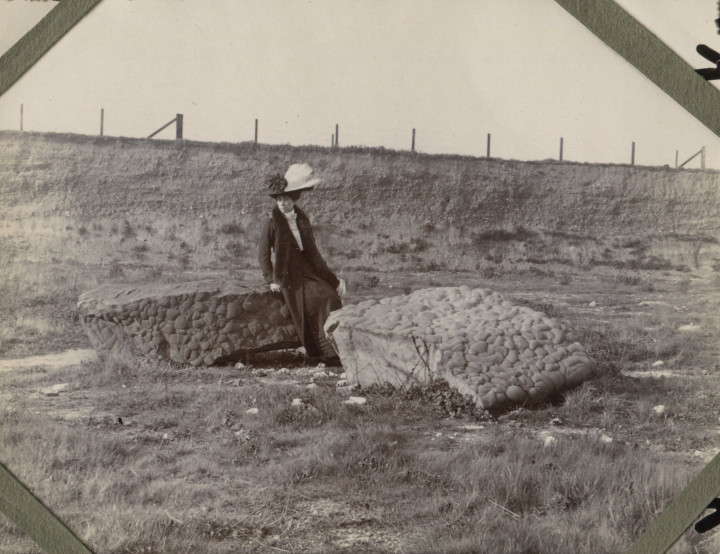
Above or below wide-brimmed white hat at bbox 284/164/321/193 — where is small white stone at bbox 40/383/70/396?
below

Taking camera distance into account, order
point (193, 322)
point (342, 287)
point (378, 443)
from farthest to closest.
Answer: point (193, 322), point (342, 287), point (378, 443)

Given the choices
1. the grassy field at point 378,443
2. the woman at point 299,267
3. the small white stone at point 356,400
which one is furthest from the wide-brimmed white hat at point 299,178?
the small white stone at point 356,400

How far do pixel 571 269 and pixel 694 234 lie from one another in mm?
775

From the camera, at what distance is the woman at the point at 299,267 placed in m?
4.59

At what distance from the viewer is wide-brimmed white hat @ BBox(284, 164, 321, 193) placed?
4.55 metres

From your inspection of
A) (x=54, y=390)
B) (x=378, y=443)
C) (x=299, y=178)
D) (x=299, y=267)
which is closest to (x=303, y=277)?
(x=299, y=267)

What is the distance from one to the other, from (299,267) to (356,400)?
100 centimetres

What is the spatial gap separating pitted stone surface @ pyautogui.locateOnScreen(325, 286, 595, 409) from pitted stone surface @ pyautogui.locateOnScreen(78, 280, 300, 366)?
0.54 metres

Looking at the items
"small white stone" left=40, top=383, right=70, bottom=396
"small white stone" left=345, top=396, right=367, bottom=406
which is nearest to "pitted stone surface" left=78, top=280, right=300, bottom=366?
"small white stone" left=40, top=383, right=70, bottom=396

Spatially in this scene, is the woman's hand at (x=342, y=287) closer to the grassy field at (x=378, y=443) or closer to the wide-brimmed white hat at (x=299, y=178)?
the grassy field at (x=378, y=443)

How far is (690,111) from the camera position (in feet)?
13.7

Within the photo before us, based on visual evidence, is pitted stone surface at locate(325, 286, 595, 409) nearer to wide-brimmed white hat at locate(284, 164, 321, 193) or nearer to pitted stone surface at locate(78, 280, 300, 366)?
pitted stone surface at locate(78, 280, 300, 366)

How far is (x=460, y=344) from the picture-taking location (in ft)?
14.6

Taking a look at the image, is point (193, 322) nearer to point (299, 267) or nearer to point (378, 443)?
point (299, 267)
